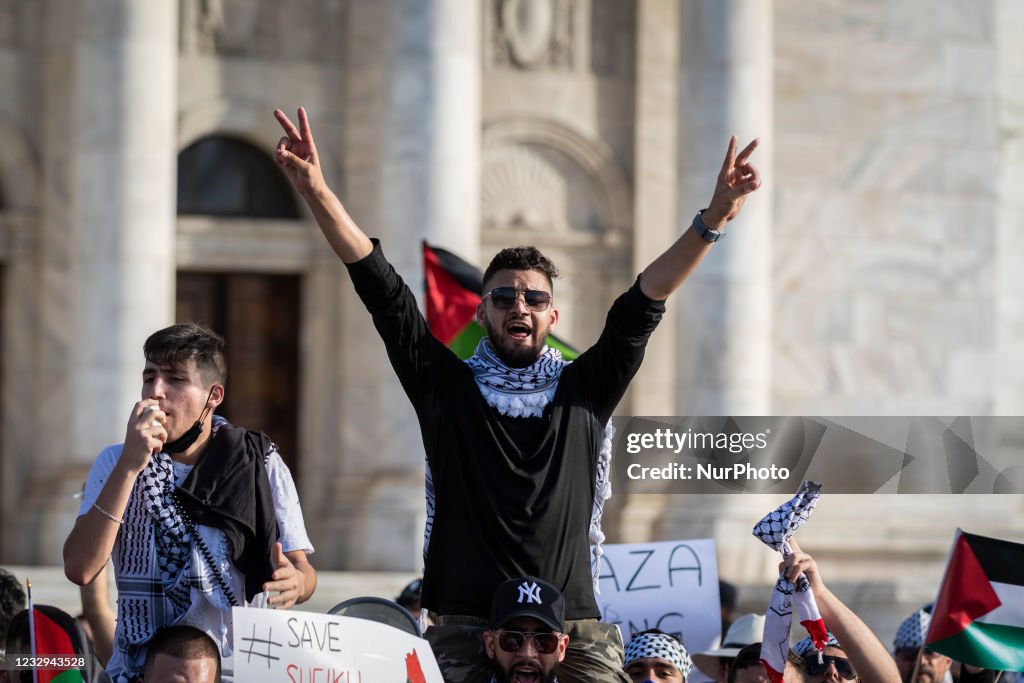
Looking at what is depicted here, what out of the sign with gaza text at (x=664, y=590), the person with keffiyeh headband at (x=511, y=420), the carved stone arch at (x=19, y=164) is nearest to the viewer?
the person with keffiyeh headband at (x=511, y=420)

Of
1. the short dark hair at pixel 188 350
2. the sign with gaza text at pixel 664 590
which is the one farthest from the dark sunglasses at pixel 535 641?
the sign with gaza text at pixel 664 590

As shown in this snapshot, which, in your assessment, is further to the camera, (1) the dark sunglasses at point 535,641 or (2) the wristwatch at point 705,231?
(2) the wristwatch at point 705,231

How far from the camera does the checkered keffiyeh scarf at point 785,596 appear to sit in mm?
6512

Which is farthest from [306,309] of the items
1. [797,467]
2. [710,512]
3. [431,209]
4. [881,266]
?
[797,467]

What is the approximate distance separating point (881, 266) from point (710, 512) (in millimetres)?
3925

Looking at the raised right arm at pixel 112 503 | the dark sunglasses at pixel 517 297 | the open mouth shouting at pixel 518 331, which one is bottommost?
the raised right arm at pixel 112 503

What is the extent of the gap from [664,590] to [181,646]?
4147 millimetres

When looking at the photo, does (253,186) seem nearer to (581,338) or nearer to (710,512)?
(581,338)

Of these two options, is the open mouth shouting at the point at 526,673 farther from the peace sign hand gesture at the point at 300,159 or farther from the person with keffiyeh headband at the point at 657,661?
the person with keffiyeh headband at the point at 657,661

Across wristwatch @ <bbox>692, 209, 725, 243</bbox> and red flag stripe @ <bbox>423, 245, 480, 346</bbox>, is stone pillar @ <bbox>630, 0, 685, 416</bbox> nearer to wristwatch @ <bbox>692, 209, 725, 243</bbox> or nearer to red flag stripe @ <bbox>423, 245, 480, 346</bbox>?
red flag stripe @ <bbox>423, 245, 480, 346</bbox>

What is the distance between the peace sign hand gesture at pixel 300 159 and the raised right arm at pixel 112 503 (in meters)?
0.83

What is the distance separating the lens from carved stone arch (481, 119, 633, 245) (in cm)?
2092

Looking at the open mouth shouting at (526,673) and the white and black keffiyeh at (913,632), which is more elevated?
the open mouth shouting at (526,673)

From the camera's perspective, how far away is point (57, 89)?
1934cm
